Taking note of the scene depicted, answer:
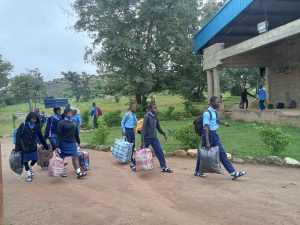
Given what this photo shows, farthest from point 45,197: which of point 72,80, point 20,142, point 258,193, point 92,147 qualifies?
point 72,80

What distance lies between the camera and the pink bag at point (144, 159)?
875 centimetres

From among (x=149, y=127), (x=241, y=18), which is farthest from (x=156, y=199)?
(x=241, y=18)

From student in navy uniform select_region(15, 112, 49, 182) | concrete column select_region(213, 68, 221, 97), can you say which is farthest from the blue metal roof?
student in navy uniform select_region(15, 112, 49, 182)

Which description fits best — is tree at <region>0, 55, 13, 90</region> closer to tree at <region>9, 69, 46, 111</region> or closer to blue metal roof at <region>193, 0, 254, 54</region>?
tree at <region>9, 69, 46, 111</region>

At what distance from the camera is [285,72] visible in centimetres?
2183

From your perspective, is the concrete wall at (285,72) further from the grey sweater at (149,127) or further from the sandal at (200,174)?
the sandal at (200,174)

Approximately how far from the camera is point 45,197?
725cm

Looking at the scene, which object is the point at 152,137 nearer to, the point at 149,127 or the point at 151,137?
the point at 151,137

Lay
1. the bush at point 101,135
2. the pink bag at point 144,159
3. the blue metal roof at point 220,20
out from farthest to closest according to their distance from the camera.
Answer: the blue metal roof at point 220,20
the bush at point 101,135
the pink bag at point 144,159

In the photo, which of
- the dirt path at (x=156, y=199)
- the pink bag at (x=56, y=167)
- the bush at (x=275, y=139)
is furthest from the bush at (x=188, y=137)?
the pink bag at (x=56, y=167)

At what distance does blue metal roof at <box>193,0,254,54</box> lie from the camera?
1723cm

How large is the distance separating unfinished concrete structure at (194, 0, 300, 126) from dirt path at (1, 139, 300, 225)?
9.32 m

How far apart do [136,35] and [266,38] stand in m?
10.7

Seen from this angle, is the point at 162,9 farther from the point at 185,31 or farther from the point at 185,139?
the point at 185,139
